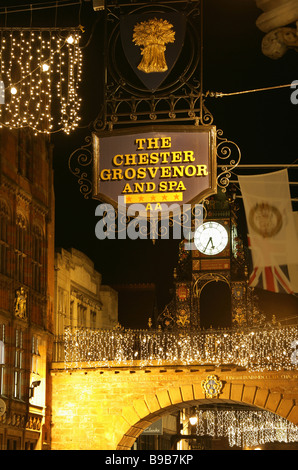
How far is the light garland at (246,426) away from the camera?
4988 cm

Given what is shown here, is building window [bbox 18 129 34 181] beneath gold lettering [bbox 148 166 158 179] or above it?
above

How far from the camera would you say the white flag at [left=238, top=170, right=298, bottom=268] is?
2025 centimetres

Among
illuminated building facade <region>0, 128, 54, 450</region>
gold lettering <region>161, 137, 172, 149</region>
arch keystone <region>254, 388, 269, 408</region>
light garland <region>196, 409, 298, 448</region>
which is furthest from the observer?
light garland <region>196, 409, 298, 448</region>

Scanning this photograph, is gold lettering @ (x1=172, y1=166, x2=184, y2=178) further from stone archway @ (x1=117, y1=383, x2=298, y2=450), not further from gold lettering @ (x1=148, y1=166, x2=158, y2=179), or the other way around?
stone archway @ (x1=117, y1=383, x2=298, y2=450)

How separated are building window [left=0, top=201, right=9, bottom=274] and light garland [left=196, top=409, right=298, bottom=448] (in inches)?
946

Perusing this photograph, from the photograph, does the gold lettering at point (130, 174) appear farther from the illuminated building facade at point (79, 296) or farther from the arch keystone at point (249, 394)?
the illuminated building facade at point (79, 296)

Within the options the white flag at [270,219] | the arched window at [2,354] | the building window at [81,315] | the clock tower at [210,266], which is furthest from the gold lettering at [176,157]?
the clock tower at [210,266]

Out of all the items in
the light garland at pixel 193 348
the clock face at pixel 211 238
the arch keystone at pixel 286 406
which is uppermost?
the clock face at pixel 211 238

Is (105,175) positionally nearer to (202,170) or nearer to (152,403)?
(202,170)

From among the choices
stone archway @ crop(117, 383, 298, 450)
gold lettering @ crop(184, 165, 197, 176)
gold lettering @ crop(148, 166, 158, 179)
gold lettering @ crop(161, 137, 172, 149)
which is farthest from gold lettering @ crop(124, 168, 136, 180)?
stone archway @ crop(117, 383, 298, 450)

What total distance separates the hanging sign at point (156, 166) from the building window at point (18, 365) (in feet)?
47.0

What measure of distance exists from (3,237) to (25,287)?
237 centimetres

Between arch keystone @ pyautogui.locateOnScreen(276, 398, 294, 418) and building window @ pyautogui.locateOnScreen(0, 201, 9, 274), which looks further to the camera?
arch keystone @ pyautogui.locateOnScreen(276, 398, 294, 418)

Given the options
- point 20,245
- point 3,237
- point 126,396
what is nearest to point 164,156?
point 3,237
